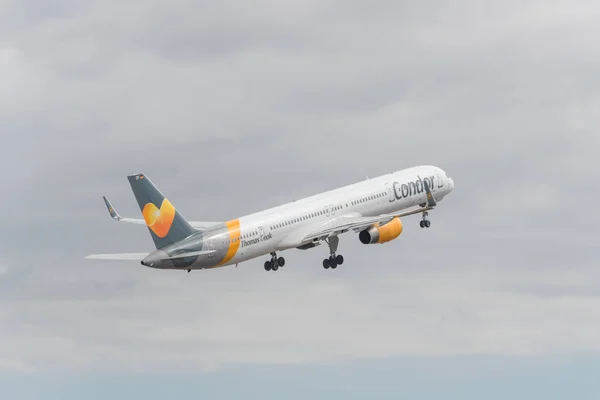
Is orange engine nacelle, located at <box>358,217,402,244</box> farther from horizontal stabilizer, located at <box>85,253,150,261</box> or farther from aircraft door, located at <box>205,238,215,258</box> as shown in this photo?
horizontal stabilizer, located at <box>85,253,150,261</box>

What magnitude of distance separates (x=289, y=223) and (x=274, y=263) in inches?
192

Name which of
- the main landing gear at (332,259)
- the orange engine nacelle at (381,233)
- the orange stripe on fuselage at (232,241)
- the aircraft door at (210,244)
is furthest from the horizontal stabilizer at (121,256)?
the orange engine nacelle at (381,233)

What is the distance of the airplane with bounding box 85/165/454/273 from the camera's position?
116m

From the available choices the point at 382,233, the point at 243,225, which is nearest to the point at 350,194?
the point at 382,233

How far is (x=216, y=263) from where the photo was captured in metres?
119

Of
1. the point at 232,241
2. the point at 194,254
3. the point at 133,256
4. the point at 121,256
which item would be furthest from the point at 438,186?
the point at 121,256

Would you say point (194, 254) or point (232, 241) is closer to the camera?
point (194, 254)

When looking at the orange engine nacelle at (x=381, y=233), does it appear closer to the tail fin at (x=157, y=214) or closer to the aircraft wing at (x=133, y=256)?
the aircraft wing at (x=133, y=256)

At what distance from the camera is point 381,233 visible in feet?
423

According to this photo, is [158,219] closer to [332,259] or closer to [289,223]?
[289,223]

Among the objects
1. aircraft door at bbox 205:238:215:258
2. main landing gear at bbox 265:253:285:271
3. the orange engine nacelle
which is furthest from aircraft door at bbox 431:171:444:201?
aircraft door at bbox 205:238:215:258

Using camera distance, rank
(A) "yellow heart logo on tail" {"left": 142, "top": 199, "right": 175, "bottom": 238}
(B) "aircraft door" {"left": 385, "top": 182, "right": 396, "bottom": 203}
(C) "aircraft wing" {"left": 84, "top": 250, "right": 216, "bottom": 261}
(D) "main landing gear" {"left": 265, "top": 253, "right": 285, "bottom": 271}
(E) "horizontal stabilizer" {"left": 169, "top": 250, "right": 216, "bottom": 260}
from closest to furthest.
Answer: (C) "aircraft wing" {"left": 84, "top": 250, "right": 216, "bottom": 261} → (E) "horizontal stabilizer" {"left": 169, "top": 250, "right": 216, "bottom": 260} → (A) "yellow heart logo on tail" {"left": 142, "top": 199, "right": 175, "bottom": 238} → (D) "main landing gear" {"left": 265, "top": 253, "right": 285, "bottom": 271} → (B) "aircraft door" {"left": 385, "top": 182, "right": 396, "bottom": 203}

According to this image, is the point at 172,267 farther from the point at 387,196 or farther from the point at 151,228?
the point at 387,196

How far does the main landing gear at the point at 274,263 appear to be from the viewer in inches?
4988
